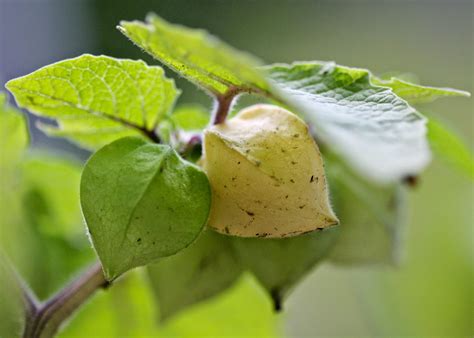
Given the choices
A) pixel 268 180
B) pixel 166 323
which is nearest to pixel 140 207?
pixel 268 180

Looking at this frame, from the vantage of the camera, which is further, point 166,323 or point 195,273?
point 166,323

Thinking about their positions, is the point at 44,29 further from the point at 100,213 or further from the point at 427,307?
the point at 100,213

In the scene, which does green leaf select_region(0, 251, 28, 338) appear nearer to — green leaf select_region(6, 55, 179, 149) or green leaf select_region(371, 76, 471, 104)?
green leaf select_region(6, 55, 179, 149)

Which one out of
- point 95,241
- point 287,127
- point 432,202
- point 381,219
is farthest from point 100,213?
point 432,202

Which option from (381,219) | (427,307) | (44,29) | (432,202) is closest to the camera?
(381,219)

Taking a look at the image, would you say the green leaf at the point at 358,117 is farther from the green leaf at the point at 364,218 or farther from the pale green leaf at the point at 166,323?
the pale green leaf at the point at 166,323

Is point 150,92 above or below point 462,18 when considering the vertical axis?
above

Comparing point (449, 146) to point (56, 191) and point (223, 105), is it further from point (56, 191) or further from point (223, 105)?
point (56, 191)

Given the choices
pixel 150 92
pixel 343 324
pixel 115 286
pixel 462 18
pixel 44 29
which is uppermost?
pixel 150 92
